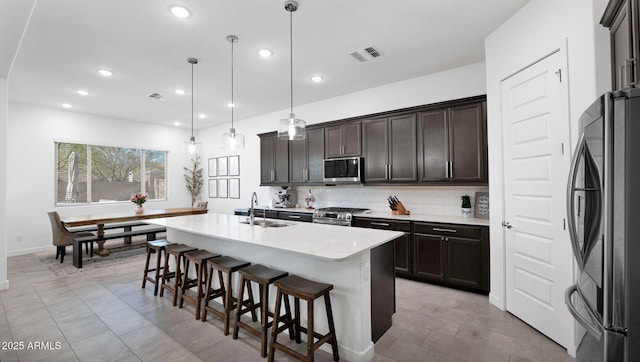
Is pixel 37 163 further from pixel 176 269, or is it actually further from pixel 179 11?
pixel 179 11

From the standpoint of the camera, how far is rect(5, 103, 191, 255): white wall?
547 centimetres

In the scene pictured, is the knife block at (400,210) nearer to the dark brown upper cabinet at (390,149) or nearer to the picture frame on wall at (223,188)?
the dark brown upper cabinet at (390,149)

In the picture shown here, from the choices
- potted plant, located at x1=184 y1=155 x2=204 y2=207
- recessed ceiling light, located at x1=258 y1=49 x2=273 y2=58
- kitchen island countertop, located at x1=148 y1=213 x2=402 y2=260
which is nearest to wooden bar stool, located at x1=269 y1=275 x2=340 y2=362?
kitchen island countertop, located at x1=148 y1=213 x2=402 y2=260

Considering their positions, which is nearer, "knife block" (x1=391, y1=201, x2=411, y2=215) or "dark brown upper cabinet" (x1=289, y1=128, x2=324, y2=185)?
"knife block" (x1=391, y1=201, x2=411, y2=215)

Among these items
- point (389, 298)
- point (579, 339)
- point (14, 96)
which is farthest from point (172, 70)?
point (579, 339)

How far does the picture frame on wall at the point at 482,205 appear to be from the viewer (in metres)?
3.73

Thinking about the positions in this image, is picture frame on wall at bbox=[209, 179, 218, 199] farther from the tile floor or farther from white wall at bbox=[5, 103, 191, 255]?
the tile floor

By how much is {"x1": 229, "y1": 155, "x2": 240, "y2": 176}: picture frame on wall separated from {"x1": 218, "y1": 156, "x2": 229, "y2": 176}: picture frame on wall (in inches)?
7.4

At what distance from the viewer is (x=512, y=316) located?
2.86 m

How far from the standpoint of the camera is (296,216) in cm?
528

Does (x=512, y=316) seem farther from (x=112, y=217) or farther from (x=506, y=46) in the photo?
(x=112, y=217)

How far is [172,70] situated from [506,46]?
4.15 m

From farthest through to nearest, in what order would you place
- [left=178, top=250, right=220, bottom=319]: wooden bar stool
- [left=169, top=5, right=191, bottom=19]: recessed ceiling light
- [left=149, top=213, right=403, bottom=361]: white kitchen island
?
1. [left=178, top=250, right=220, bottom=319]: wooden bar stool
2. [left=169, top=5, right=191, bottom=19]: recessed ceiling light
3. [left=149, top=213, right=403, bottom=361]: white kitchen island

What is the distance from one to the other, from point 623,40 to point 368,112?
3.49 meters
